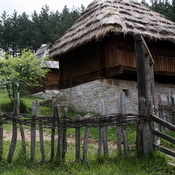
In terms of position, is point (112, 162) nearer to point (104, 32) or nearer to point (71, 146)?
point (71, 146)

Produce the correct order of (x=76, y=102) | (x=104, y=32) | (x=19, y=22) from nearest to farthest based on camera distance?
(x=104, y=32) → (x=76, y=102) → (x=19, y=22)

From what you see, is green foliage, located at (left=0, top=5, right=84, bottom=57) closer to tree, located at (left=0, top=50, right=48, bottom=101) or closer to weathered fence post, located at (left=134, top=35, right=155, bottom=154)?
tree, located at (left=0, top=50, right=48, bottom=101)

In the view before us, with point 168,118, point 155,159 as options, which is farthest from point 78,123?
point 168,118

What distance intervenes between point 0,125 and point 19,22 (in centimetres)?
2886

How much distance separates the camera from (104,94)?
8.93 meters

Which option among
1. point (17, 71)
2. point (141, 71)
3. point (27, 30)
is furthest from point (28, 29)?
point (141, 71)

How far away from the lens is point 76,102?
1056 cm

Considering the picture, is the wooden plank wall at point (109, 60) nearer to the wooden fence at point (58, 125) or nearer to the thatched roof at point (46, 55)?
the wooden fence at point (58, 125)

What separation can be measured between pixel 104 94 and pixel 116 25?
266 cm

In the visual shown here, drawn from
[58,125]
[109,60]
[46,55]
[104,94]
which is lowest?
[58,125]

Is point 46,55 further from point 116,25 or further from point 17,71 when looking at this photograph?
point 116,25

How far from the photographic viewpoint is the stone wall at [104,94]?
29.0ft

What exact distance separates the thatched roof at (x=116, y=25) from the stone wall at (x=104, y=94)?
1.83 metres

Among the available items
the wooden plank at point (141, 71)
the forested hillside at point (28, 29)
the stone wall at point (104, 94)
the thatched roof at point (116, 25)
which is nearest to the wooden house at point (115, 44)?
the thatched roof at point (116, 25)
